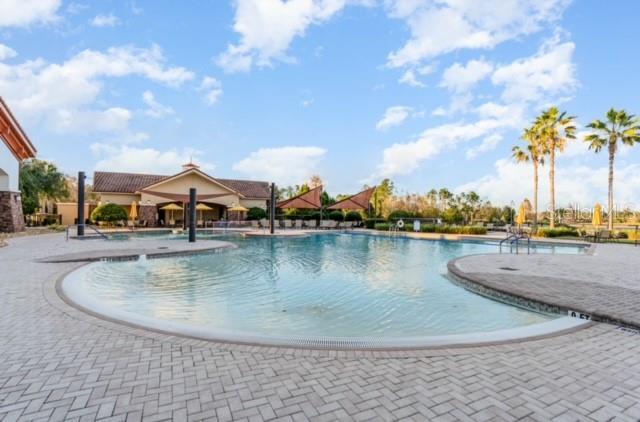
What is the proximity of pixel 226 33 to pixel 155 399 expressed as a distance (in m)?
14.8

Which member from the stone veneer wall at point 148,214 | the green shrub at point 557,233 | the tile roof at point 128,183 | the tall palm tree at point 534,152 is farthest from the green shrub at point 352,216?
the stone veneer wall at point 148,214

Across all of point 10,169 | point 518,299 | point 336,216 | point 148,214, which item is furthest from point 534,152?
point 10,169

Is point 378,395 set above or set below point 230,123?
below

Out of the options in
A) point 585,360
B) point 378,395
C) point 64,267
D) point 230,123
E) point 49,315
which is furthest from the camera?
point 230,123

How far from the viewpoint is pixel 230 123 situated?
69.9ft

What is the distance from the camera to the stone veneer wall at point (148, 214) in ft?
89.1

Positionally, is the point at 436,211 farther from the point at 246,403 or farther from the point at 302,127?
the point at 246,403

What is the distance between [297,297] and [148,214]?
25.0 meters

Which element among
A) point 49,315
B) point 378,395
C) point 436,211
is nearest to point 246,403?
point 378,395

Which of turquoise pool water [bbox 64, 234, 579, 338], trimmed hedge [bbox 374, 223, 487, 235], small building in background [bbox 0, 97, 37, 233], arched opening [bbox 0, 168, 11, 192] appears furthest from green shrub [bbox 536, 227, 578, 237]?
arched opening [bbox 0, 168, 11, 192]

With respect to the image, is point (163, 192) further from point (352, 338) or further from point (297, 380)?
point (297, 380)

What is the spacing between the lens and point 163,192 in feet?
89.0

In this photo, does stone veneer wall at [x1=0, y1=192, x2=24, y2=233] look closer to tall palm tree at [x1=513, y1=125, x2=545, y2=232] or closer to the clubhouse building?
the clubhouse building

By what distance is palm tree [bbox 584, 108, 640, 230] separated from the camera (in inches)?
809
